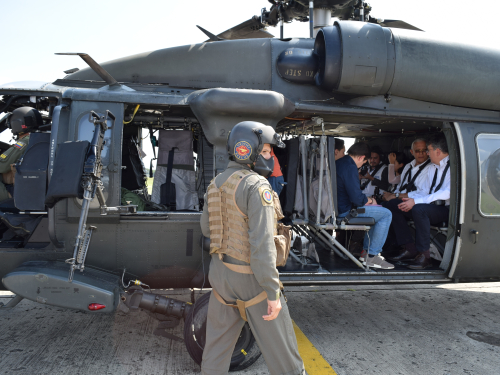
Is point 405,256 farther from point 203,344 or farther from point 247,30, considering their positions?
point 247,30

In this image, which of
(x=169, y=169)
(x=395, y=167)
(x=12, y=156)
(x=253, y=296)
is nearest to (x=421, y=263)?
(x=395, y=167)

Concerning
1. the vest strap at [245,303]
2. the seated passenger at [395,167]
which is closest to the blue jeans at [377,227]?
the seated passenger at [395,167]

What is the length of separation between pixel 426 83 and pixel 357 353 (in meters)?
2.80

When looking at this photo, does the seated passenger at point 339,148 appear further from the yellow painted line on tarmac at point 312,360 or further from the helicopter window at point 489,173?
the yellow painted line on tarmac at point 312,360

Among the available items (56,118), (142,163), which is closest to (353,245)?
(142,163)

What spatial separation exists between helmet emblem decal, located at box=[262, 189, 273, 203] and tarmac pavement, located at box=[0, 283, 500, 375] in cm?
185

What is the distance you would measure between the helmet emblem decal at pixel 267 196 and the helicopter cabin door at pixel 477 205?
2.80 metres

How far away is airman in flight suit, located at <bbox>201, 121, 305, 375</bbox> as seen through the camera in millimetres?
2322

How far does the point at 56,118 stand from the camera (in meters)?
3.61

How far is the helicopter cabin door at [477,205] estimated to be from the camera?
4.22 m

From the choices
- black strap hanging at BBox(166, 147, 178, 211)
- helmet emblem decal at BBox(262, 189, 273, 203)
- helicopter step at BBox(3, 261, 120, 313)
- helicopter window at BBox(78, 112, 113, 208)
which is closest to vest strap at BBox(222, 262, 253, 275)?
helmet emblem decal at BBox(262, 189, 273, 203)

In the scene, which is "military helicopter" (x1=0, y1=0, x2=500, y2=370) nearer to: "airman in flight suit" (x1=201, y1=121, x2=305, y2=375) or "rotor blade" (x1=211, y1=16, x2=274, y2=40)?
"airman in flight suit" (x1=201, y1=121, x2=305, y2=375)

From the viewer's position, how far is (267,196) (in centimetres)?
238

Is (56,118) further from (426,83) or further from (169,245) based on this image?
(426,83)
